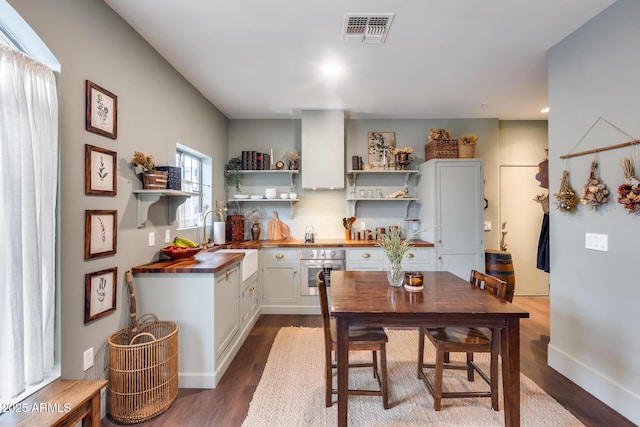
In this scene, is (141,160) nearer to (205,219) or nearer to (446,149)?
(205,219)

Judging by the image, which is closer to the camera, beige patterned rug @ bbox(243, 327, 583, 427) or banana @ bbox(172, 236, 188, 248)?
beige patterned rug @ bbox(243, 327, 583, 427)

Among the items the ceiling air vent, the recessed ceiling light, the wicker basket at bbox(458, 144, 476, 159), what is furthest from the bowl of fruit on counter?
the wicker basket at bbox(458, 144, 476, 159)

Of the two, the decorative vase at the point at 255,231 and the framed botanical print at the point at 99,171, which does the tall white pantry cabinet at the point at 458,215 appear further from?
the framed botanical print at the point at 99,171

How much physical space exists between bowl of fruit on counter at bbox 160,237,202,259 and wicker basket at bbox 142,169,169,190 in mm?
550

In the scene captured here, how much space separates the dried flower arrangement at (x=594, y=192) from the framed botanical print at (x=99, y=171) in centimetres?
330

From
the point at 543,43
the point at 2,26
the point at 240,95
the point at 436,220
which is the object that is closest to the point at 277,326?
the point at 436,220

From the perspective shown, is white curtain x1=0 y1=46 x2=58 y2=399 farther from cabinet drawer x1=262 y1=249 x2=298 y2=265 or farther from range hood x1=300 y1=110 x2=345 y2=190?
range hood x1=300 y1=110 x2=345 y2=190

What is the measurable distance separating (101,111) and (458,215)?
148 inches

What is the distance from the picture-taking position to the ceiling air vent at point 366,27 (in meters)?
2.06

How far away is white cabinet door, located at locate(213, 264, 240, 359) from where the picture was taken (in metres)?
2.29

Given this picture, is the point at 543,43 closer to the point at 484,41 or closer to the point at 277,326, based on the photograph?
the point at 484,41

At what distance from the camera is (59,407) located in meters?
1.31

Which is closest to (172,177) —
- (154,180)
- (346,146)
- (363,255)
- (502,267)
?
(154,180)

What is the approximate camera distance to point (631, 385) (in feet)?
6.15
